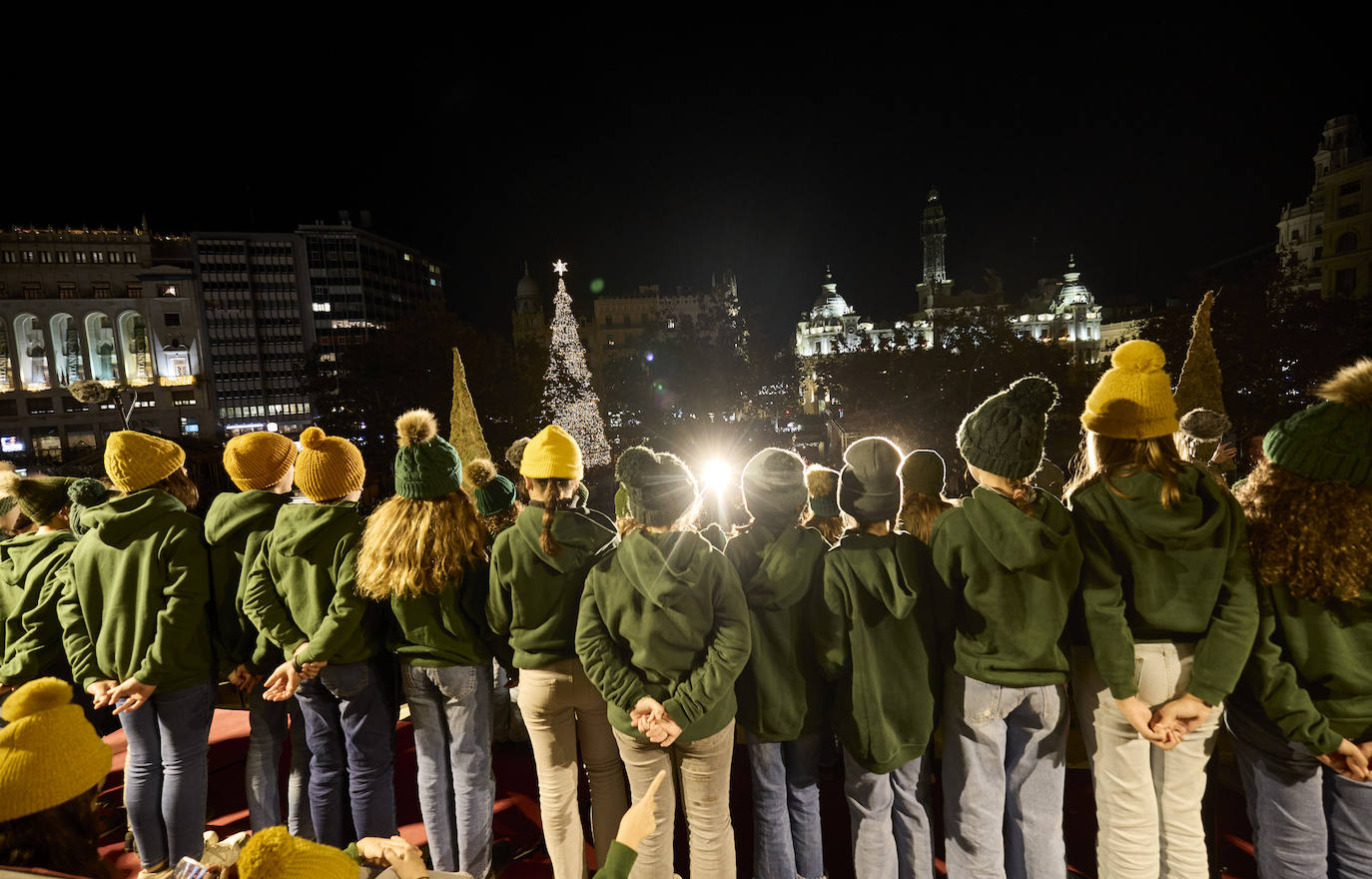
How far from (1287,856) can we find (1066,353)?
26.8 m

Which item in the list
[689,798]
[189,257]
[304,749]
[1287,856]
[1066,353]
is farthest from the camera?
[189,257]

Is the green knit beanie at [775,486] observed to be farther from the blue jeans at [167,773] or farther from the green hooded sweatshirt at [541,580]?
the blue jeans at [167,773]

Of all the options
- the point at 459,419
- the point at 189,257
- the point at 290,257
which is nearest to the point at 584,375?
the point at 459,419

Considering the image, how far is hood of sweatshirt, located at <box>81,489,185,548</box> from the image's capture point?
2.89 metres

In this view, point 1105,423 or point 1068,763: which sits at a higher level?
point 1105,423

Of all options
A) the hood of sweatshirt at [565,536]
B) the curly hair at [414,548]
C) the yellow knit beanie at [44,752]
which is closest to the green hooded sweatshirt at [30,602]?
the curly hair at [414,548]

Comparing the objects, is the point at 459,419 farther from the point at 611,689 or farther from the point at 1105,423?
the point at 1105,423

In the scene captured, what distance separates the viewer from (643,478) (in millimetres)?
2434

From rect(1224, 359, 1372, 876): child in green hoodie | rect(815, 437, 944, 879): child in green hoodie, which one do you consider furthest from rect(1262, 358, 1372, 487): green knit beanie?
rect(815, 437, 944, 879): child in green hoodie

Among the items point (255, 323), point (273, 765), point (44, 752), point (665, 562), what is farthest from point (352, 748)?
point (255, 323)

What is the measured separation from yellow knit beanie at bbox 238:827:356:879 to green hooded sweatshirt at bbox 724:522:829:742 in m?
1.58

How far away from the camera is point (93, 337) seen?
56.6 m

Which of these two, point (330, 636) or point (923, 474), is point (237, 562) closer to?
point (330, 636)

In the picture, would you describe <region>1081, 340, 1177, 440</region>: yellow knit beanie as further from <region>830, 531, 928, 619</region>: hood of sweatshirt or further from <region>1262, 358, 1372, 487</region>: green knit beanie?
<region>830, 531, 928, 619</region>: hood of sweatshirt
